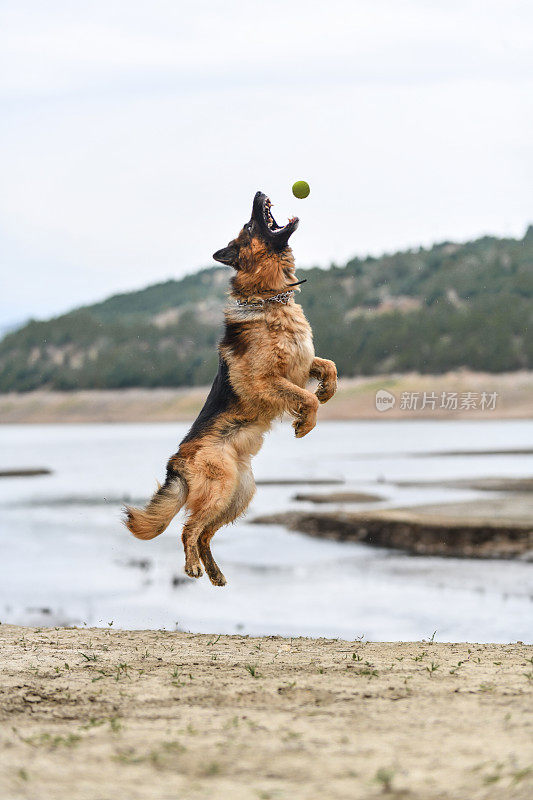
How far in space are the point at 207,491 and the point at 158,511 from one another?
1.27 ft

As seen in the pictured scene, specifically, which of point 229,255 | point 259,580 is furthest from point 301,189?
point 259,580

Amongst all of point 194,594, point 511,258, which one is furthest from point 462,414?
point 194,594

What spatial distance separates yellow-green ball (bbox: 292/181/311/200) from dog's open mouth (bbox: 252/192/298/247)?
0.69ft

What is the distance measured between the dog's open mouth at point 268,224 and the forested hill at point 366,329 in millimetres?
71340

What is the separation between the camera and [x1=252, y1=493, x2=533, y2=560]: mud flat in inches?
810

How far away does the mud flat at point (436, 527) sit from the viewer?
2056cm

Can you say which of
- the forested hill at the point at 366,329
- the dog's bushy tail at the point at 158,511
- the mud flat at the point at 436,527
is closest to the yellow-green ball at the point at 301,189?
the dog's bushy tail at the point at 158,511

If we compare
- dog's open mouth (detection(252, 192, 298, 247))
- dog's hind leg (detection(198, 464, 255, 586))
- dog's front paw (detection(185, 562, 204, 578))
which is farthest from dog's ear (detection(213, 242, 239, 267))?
dog's front paw (detection(185, 562, 204, 578))

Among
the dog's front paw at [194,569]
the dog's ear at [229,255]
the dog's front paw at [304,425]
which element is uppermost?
the dog's ear at [229,255]

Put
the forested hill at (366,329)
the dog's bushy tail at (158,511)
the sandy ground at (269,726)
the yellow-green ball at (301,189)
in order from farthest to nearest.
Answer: the forested hill at (366,329) < the dog's bushy tail at (158,511) < the yellow-green ball at (301,189) < the sandy ground at (269,726)

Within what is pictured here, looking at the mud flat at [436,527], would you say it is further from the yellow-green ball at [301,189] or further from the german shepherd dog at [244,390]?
the yellow-green ball at [301,189]

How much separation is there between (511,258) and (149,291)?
72.4 meters

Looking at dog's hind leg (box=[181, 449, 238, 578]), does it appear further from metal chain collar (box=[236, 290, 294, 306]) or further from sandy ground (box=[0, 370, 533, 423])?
sandy ground (box=[0, 370, 533, 423])

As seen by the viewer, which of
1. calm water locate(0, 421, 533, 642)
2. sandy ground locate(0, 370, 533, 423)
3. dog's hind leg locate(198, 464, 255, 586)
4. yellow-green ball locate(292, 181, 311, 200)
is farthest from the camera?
sandy ground locate(0, 370, 533, 423)
